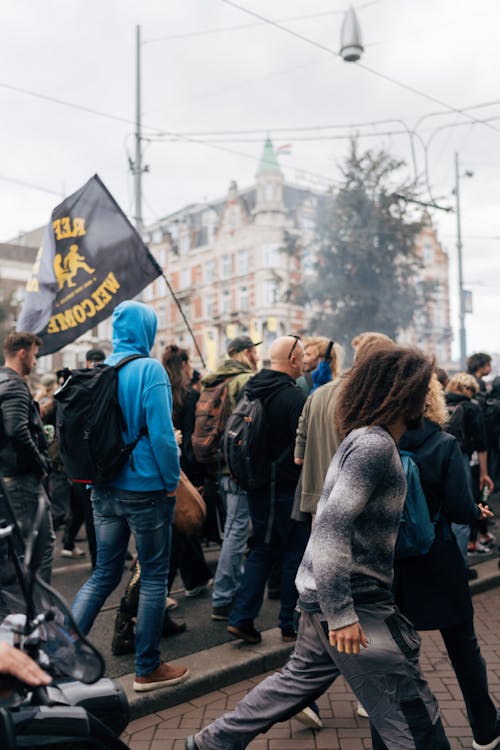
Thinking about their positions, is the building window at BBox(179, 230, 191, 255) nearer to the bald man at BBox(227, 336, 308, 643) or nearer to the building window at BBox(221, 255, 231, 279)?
the building window at BBox(221, 255, 231, 279)

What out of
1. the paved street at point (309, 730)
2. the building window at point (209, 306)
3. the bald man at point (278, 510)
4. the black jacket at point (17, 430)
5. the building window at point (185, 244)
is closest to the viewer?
the paved street at point (309, 730)

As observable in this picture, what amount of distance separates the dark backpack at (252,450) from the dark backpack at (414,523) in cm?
152

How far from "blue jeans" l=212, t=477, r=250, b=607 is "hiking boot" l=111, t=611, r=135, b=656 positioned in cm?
78

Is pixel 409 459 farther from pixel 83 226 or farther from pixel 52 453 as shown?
pixel 52 453

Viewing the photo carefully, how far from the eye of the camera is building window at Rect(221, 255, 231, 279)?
168 ft

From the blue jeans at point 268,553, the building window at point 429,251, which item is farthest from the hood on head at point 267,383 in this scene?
the building window at point 429,251

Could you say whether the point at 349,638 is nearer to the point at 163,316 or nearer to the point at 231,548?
the point at 231,548

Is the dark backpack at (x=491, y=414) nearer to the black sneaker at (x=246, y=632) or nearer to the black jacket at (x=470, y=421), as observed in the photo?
the black jacket at (x=470, y=421)

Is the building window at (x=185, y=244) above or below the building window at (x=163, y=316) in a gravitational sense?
above

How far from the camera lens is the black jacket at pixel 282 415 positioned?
13.9 ft

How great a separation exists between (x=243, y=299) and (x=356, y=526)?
157ft

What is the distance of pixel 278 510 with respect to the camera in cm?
421

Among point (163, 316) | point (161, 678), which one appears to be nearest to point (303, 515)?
point (161, 678)

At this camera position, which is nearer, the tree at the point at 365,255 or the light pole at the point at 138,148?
the light pole at the point at 138,148
